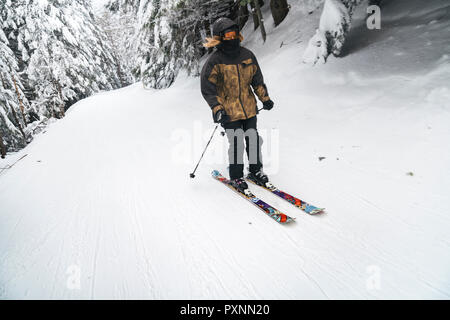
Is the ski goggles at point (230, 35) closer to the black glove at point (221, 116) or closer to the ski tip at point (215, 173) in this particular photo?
the black glove at point (221, 116)

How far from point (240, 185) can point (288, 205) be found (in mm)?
735

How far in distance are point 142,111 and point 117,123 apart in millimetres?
1581

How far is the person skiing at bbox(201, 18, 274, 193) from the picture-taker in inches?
116

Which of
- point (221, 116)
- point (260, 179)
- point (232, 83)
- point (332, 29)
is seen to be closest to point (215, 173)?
point (260, 179)

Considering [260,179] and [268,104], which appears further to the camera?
[260,179]

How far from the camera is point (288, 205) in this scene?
9.89ft

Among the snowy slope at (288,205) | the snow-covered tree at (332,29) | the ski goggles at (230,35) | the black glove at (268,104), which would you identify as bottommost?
the snowy slope at (288,205)

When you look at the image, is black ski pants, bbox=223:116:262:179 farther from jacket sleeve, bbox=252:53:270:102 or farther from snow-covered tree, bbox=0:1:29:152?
snow-covered tree, bbox=0:1:29:152

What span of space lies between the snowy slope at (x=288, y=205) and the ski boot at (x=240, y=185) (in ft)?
0.42

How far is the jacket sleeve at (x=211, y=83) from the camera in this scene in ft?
9.84

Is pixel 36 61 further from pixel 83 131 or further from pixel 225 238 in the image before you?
pixel 225 238

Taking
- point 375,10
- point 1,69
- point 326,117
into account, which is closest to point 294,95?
point 326,117

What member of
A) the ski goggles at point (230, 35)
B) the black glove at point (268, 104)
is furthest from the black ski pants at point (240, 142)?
the ski goggles at point (230, 35)

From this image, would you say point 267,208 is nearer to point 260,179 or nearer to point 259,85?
point 260,179
